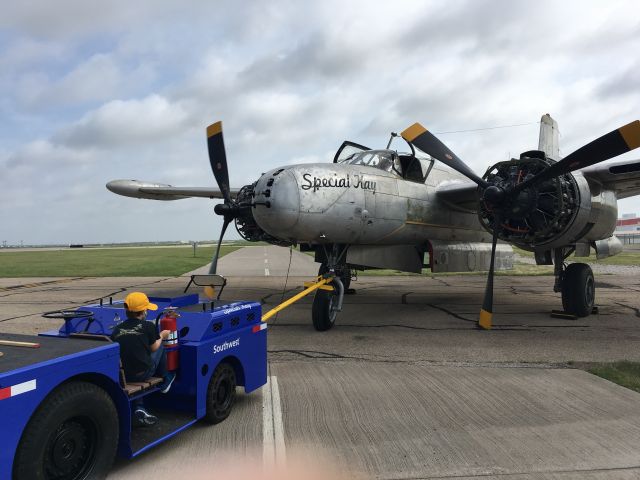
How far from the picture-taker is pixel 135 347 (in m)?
4.10

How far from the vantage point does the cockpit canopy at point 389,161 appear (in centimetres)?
1170

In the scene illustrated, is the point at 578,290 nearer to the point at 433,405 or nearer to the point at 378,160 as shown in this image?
the point at 378,160

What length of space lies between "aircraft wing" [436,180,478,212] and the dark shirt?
33.0 ft

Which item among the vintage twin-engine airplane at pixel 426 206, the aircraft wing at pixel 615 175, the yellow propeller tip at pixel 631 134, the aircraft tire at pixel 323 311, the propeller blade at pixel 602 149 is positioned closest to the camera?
the yellow propeller tip at pixel 631 134

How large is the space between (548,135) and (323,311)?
35.5 ft

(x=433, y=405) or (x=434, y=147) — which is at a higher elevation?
(x=434, y=147)

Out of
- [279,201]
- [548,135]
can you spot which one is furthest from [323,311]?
[548,135]

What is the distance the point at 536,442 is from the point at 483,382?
6.36 feet

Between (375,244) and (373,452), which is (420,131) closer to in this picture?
(375,244)

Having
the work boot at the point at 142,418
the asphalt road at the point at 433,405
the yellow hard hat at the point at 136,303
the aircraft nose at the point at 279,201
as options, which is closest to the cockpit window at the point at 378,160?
the aircraft nose at the point at 279,201

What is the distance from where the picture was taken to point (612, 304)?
14.1 m

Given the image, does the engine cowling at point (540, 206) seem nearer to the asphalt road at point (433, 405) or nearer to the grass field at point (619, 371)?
the asphalt road at point (433, 405)

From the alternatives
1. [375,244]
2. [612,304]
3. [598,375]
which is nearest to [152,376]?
[598,375]

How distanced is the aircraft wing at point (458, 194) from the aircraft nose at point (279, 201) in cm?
503
